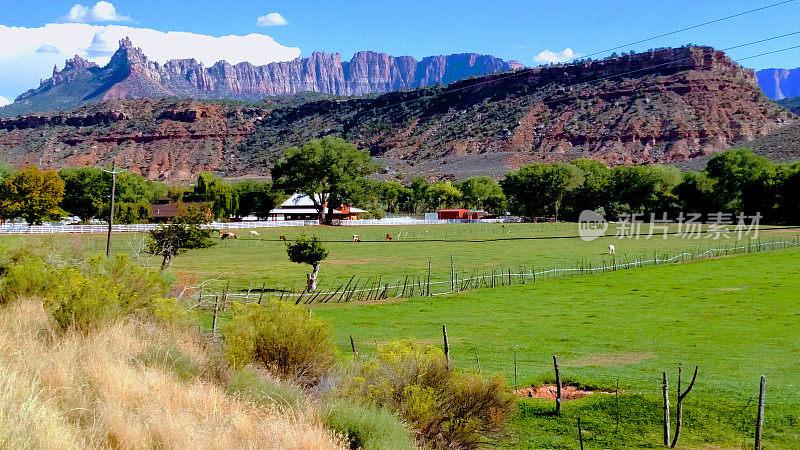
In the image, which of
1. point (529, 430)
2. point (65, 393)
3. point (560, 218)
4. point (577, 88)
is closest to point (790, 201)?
point (560, 218)

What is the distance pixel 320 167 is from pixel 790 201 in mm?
62676

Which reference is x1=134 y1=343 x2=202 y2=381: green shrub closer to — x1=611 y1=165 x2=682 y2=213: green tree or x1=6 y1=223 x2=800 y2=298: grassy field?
x1=6 y1=223 x2=800 y2=298: grassy field

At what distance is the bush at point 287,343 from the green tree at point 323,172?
85.9 m

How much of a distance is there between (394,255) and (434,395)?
4258cm

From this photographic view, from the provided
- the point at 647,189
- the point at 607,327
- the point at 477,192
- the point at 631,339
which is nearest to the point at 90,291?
the point at 631,339

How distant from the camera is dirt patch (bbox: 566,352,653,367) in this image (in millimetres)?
17944

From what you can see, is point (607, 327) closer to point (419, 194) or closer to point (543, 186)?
point (543, 186)

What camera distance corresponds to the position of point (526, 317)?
85.8 ft

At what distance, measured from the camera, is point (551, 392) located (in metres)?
15.1

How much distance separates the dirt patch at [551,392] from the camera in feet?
48.2

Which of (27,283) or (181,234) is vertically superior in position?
(181,234)

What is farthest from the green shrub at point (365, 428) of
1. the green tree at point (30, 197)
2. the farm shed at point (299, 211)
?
the farm shed at point (299, 211)

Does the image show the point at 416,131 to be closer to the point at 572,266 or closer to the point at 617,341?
the point at 572,266

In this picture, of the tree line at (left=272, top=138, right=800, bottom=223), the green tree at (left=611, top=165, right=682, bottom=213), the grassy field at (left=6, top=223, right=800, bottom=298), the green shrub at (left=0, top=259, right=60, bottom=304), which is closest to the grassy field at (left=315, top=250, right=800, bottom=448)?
the grassy field at (left=6, top=223, right=800, bottom=298)
